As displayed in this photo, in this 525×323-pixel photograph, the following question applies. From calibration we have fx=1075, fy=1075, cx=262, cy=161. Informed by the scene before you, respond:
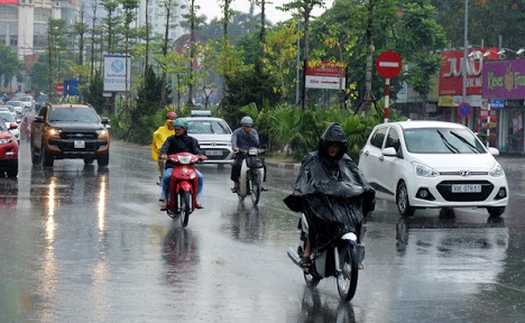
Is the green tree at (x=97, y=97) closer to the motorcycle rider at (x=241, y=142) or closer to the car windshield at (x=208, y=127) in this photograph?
the car windshield at (x=208, y=127)

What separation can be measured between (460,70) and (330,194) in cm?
5482

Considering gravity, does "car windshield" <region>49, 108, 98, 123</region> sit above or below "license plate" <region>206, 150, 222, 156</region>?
above

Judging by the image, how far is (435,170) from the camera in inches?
677

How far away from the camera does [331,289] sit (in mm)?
10258

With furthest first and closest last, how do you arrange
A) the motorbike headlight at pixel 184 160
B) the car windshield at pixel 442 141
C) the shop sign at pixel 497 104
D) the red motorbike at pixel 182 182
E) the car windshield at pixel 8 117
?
the shop sign at pixel 497 104 < the car windshield at pixel 8 117 < the car windshield at pixel 442 141 < the motorbike headlight at pixel 184 160 < the red motorbike at pixel 182 182

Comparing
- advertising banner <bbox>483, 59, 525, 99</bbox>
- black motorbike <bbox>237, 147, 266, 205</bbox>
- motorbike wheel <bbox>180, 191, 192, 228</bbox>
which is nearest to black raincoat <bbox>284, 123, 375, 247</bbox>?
motorbike wheel <bbox>180, 191, 192, 228</bbox>

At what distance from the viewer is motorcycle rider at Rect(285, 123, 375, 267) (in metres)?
9.59

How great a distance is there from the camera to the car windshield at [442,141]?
1811cm

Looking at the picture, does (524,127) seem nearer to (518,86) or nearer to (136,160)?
(518,86)

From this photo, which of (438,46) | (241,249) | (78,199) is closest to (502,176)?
(241,249)

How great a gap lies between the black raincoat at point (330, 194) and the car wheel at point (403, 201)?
782cm

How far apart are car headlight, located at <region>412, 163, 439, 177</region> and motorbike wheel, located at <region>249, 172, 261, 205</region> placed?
3.26 metres

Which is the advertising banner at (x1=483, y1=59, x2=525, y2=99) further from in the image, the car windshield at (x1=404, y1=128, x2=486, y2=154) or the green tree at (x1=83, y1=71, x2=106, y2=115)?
the car windshield at (x1=404, y1=128, x2=486, y2=154)

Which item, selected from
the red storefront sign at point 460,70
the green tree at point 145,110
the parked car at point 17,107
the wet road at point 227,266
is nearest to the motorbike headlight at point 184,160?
the wet road at point 227,266
